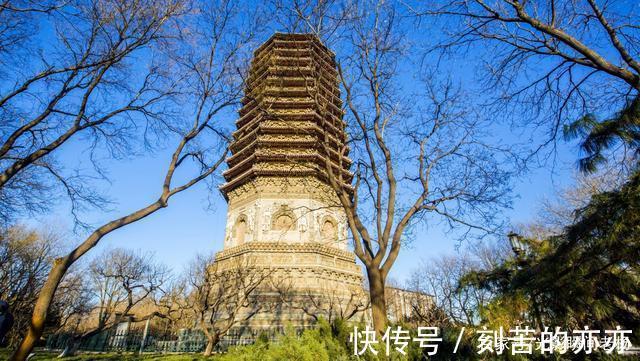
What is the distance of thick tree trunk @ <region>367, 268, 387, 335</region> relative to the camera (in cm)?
482

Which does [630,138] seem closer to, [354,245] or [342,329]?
[354,245]

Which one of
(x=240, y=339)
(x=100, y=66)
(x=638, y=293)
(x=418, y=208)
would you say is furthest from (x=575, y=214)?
(x=240, y=339)

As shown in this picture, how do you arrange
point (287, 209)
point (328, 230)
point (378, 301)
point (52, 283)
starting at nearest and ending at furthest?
point (378, 301)
point (52, 283)
point (287, 209)
point (328, 230)

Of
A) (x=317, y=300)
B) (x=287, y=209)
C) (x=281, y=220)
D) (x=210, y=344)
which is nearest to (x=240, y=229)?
(x=281, y=220)

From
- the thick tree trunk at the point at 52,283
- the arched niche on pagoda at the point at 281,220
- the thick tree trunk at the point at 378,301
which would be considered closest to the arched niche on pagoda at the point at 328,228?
the arched niche on pagoda at the point at 281,220

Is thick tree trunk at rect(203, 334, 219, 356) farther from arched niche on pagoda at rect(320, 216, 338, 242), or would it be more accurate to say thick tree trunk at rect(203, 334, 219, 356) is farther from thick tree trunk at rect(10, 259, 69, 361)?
thick tree trunk at rect(10, 259, 69, 361)

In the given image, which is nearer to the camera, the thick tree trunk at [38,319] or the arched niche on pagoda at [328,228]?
the thick tree trunk at [38,319]

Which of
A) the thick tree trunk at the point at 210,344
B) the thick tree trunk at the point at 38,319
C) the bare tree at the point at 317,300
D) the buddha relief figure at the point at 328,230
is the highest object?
the buddha relief figure at the point at 328,230

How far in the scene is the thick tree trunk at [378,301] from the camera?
4.82 metres

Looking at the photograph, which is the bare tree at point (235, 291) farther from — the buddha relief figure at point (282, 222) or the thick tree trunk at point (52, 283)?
the thick tree trunk at point (52, 283)

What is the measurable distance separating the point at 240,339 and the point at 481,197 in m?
12.7

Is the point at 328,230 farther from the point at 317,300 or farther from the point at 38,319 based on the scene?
the point at 38,319

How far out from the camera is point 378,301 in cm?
503

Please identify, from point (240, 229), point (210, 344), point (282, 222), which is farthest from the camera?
point (240, 229)
